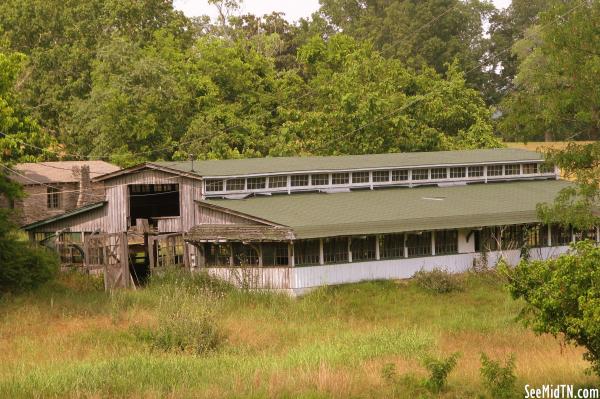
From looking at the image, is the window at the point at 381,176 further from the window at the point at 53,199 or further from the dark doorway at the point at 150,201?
the window at the point at 53,199

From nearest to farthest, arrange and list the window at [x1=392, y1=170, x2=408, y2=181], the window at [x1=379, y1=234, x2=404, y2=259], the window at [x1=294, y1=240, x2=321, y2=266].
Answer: the window at [x1=294, y1=240, x2=321, y2=266] → the window at [x1=379, y1=234, x2=404, y2=259] → the window at [x1=392, y1=170, x2=408, y2=181]

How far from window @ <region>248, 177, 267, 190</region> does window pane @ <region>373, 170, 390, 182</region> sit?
644 centimetres

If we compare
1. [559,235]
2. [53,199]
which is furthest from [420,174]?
[53,199]

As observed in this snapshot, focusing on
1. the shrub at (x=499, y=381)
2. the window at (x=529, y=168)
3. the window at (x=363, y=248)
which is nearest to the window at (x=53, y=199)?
the window at (x=363, y=248)

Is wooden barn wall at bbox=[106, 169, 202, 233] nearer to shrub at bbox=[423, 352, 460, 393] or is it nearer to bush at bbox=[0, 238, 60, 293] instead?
bush at bbox=[0, 238, 60, 293]

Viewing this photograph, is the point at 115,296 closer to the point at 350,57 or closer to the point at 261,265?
the point at 261,265

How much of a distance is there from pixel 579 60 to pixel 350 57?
137ft

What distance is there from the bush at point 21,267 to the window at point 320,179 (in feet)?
43.0

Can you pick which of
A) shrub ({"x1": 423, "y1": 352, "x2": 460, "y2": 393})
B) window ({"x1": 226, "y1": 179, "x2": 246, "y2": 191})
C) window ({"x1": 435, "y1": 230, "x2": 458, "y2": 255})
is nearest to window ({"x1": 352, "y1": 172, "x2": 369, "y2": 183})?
window ({"x1": 226, "y1": 179, "x2": 246, "y2": 191})

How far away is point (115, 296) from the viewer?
3816 cm

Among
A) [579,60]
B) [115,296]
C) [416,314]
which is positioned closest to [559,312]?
[416,314]

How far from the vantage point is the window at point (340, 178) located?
48375 millimetres

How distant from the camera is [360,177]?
49250 millimetres

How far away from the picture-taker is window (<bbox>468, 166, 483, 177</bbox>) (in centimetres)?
5281
